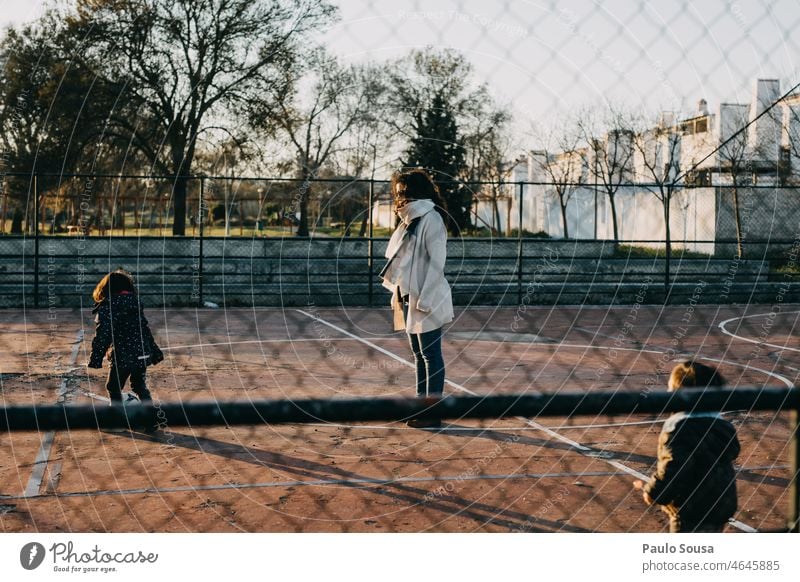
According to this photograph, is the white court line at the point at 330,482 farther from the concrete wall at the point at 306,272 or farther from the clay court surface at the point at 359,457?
the concrete wall at the point at 306,272

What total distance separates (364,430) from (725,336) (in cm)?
785

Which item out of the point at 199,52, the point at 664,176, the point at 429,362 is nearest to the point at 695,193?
the point at 664,176

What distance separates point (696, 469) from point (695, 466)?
1 cm

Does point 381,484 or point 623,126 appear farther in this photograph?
point 623,126

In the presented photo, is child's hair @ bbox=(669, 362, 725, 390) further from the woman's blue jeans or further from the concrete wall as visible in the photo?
the concrete wall

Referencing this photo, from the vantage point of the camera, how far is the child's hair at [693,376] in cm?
294

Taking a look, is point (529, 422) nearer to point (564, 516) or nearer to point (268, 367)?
point (564, 516)

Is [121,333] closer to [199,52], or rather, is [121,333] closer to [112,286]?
[112,286]

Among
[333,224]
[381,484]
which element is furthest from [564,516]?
[333,224]

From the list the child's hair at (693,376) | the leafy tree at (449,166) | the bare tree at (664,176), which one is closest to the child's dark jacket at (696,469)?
the child's hair at (693,376)

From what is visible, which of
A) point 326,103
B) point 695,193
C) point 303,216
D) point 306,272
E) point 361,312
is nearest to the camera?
point 326,103

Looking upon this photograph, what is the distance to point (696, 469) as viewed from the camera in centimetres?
296

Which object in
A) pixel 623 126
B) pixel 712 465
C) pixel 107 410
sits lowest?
pixel 712 465

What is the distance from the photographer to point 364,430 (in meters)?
6.30
